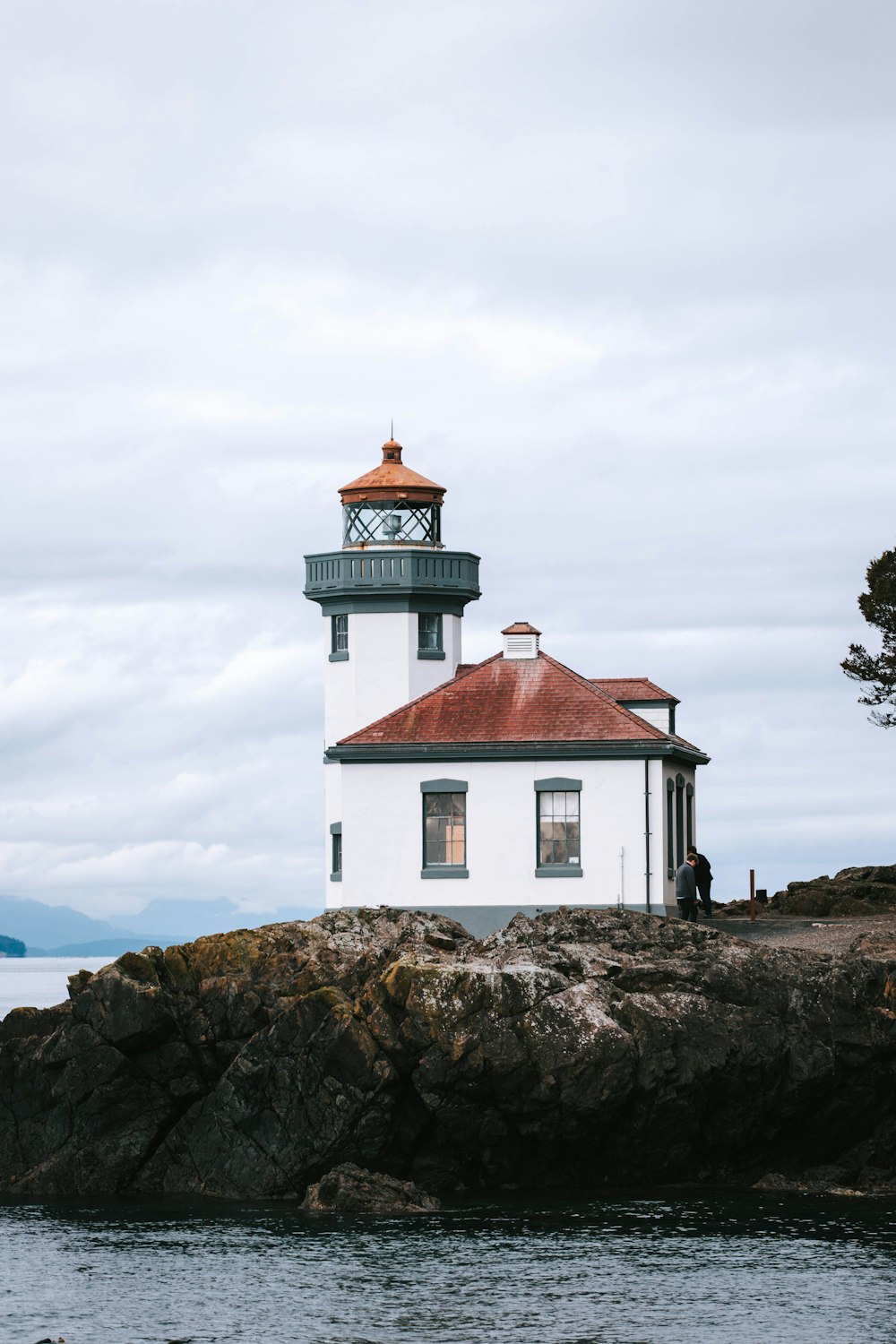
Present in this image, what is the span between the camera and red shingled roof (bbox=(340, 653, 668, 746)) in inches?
1519

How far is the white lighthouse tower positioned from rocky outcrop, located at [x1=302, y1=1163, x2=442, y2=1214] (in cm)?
1752

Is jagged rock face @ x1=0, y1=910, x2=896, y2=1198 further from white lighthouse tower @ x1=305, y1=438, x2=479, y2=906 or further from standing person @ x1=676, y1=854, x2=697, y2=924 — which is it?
white lighthouse tower @ x1=305, y1=438, x2=479, y2=906

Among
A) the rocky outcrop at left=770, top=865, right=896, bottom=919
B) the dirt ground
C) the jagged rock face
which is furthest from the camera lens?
the rocky outcrop at left=770, top=865, right=896, bottom=919

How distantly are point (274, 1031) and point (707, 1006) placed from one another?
5995 millimetres

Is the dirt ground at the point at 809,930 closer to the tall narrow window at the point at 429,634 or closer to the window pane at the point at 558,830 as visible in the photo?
the window pane at the point at 558,830

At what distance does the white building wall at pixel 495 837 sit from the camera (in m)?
37.8

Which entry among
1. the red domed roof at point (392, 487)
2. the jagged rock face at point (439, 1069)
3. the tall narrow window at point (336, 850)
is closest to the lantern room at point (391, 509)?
the red domed roof at point (392, 487)

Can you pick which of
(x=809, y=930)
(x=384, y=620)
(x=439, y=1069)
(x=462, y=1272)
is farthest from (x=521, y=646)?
Answer: (x=462, y=1272)

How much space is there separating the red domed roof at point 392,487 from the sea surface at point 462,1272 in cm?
2219

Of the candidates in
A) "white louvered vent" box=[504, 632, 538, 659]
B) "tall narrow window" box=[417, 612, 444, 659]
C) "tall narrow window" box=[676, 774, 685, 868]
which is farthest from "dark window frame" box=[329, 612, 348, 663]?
"tall narrow window" box=[676, 774, 685, 868]

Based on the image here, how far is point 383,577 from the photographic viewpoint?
4319 centimetres

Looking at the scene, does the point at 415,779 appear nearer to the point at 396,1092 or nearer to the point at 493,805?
the point at 493,805

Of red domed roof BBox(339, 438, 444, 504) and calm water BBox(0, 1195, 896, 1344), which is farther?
red domed roof BBox(339, 438, 444, 504)

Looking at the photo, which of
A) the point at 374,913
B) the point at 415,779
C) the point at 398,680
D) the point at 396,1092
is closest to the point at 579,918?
the point at 374,913
